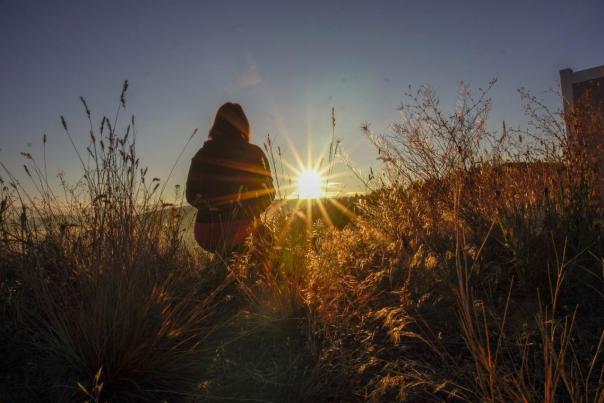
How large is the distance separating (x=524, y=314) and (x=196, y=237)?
10.5 feet

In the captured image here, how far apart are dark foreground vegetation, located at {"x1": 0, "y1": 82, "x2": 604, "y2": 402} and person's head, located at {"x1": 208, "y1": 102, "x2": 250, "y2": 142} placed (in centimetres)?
170

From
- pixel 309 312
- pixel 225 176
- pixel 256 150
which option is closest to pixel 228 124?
pixel 256 150

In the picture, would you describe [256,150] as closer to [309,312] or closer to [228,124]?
[228,124]

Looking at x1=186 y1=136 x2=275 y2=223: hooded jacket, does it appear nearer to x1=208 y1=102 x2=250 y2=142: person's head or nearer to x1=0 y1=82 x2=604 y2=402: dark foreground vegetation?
x1=208 y1=102 x2=250 y2=142: person's head

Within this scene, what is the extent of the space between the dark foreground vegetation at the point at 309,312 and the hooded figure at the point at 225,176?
1.14m

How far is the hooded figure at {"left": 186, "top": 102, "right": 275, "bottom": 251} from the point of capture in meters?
4.25

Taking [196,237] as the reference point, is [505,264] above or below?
below

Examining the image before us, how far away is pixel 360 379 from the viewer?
168cm

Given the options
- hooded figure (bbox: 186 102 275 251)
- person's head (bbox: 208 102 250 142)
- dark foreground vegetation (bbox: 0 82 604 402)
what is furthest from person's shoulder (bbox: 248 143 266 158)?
dark foreground vegetation (bbox: 0 82 604 402)

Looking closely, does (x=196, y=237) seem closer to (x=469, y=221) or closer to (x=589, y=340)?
(x=469, y=221)

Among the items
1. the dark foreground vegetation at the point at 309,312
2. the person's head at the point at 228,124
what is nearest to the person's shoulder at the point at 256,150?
the person's head at the point at 228,124

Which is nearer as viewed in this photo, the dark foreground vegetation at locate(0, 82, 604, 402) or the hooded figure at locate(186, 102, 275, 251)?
the dark foreground vegetation at locate(0, 82, 604, 402)

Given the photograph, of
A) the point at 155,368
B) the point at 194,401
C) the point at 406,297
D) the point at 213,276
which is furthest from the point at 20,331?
the point at 406,297

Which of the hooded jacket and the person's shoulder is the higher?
the person's shoulder
